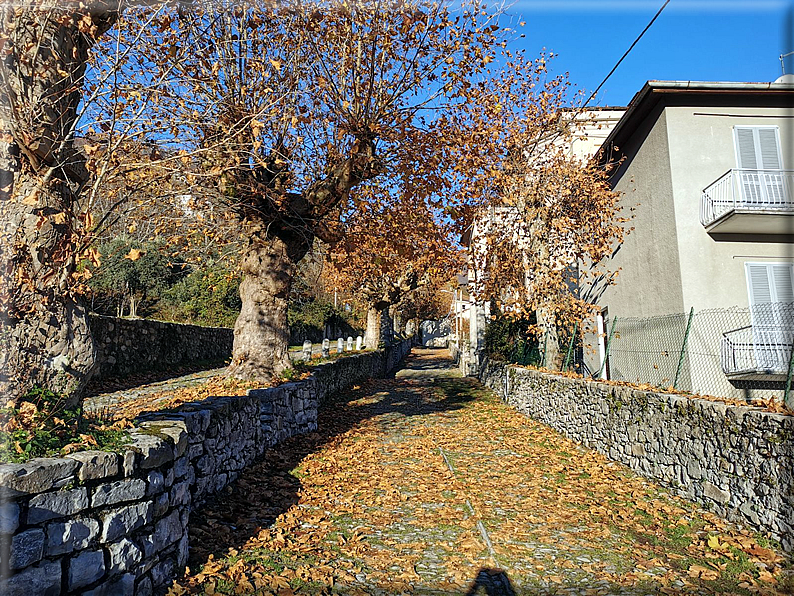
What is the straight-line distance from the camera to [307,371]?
12.6 meters

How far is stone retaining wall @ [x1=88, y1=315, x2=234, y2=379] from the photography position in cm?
1398

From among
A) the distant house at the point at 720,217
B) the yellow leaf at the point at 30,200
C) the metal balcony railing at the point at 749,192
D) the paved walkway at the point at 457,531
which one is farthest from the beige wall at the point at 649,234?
the yellow leaf at the point at 30,200

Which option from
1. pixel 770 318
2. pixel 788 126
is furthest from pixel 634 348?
pixel 788 126

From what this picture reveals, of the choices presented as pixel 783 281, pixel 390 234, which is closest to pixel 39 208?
pixel 390 234

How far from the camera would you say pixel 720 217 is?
1362cm

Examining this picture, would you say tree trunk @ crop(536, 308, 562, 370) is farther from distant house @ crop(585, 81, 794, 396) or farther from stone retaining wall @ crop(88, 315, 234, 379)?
stone retaining wall @ crop(88, 315, 234, 379)

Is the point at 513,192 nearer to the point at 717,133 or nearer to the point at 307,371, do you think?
the point at 717,133

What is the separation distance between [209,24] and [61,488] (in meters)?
8.36

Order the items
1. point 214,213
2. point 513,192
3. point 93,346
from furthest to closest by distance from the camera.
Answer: point 513,192 → point 214,213 → point 93,346

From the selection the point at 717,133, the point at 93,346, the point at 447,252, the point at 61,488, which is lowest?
the point at 61,488

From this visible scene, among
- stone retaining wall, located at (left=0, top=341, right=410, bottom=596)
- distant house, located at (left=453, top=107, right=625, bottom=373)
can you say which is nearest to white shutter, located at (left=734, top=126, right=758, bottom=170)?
distant house, located at (left=453, top=107, right=625, bottom=373)

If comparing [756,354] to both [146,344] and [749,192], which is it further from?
[146,344]

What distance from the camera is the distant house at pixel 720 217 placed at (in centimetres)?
1338

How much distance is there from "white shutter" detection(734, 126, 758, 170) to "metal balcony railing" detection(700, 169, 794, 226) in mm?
657
